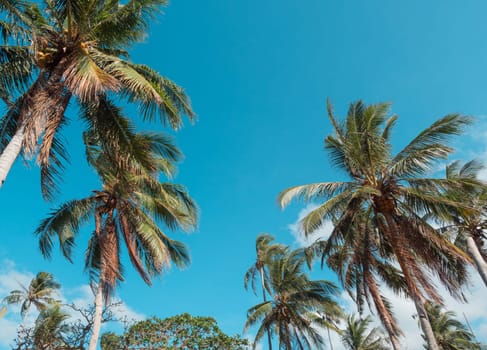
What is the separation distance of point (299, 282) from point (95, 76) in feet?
50.7

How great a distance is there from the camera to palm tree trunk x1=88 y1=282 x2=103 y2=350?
30.9 ft

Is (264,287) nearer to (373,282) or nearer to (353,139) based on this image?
(373,282)

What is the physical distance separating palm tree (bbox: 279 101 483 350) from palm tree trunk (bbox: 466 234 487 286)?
221cm

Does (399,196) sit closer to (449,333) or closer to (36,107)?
(36,107)

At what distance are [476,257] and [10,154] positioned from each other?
1570 centimetres

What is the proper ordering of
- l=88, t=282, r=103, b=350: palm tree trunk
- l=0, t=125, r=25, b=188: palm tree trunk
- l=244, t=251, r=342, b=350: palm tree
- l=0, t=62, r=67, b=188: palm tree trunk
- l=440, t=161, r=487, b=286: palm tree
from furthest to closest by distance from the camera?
l=244, t=251, r=342, b=350: palm tree, l=440, t=161, r=487, b=286: palm tree, l=88, t=282, r=103, b=350: palm tree trunk, l=0, t=62, r=67, b=188: palm tree trunk, l=0, t=125, r=25, b=188: palm tree trunk

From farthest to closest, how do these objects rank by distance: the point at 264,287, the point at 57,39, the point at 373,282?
the point at 264,287 → the point at 373,282 → the point at 57,39

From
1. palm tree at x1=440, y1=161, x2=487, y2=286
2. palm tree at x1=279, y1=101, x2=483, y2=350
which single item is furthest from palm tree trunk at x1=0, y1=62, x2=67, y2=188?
palm tree at x1=440, y1=161, x2=487, y2=286

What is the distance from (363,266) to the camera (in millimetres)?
10141

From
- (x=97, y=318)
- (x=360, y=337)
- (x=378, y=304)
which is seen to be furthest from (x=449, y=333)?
(x=97, y=318)

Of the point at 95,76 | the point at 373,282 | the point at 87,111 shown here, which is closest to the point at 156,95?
the point at 95,76

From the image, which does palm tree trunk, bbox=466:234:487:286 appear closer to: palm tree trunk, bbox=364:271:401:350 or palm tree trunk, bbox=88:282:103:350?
palm tree trunk, bbox=364:271:401:350

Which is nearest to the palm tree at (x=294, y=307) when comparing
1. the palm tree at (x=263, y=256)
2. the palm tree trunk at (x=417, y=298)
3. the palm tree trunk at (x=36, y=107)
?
the palm tree at (x=263, y=256)

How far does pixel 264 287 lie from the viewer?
19828 mm
